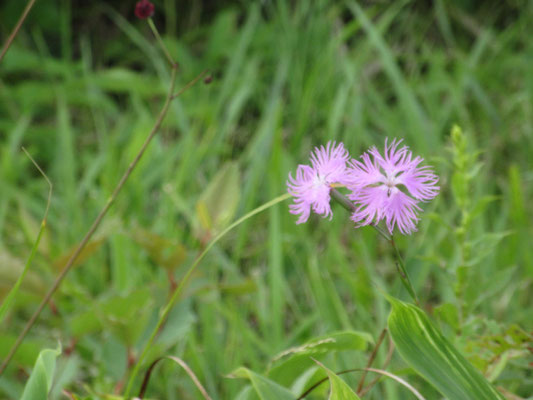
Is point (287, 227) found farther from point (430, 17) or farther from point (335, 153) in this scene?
point (430, 17)

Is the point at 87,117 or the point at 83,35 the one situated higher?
the point at 83,35

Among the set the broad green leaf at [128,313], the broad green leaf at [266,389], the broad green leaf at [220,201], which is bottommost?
the broad green leaf at [266,389]

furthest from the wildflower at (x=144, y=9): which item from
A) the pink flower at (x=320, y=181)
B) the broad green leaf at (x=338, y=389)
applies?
the broad green leaf at (x=338, y=389)

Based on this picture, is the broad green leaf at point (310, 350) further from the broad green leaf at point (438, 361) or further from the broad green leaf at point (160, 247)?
the broad green leaf at point (160, 247)

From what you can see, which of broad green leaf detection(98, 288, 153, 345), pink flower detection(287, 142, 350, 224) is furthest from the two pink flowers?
broad green leaf detection(98, 288, 153, 345)

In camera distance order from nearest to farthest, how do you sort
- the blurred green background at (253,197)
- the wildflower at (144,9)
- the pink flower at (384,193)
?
the pink flower at (384,193) → the wildflower at (144,9) → the blurred green background at (253,197)

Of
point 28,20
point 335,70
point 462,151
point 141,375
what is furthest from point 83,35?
point 462,151

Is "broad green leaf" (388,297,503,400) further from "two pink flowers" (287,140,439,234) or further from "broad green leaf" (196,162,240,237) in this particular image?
"broad green leaf" (196,162,240,237)
